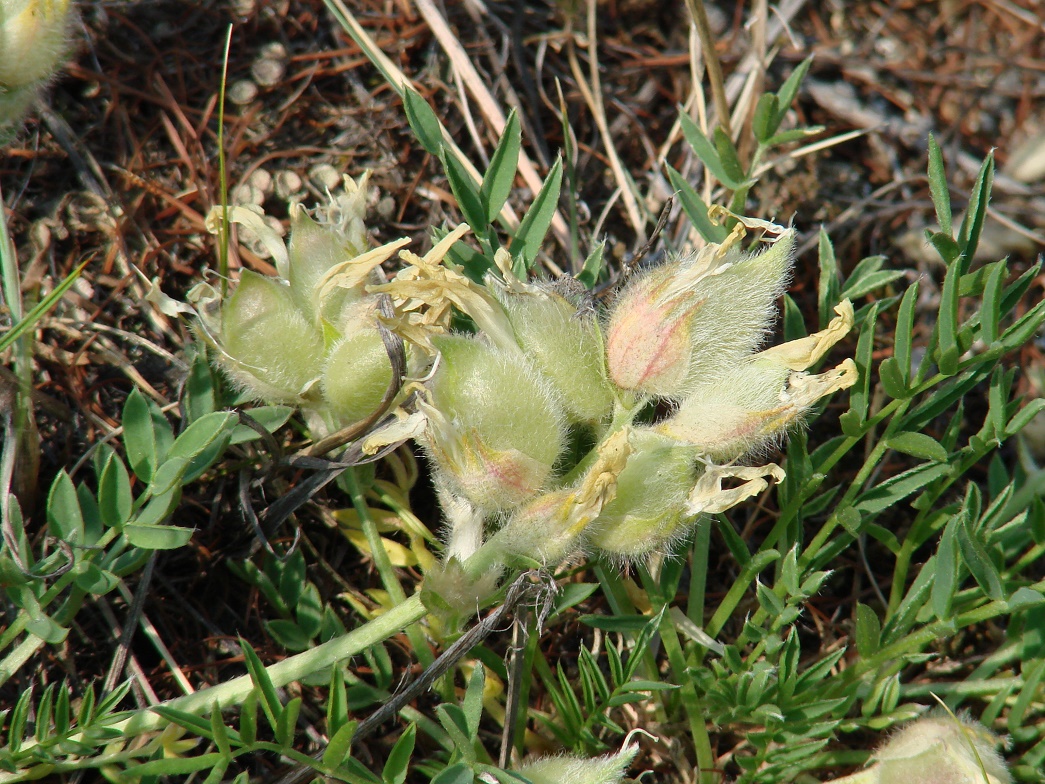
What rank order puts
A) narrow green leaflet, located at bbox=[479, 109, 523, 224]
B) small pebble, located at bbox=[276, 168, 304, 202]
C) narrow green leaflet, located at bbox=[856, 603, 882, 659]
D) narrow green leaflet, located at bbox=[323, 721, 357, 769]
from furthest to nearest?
small pebble, located at bbox=[276, 168, 304, 202] → narrow green leaflet, located at bbox=[479, 109, 523, 224] → narrow green leaflet, located at bbox=[856, 603, 882, 659] → narrow green leaflet, located at bbox=[323, 721, 357, 769]

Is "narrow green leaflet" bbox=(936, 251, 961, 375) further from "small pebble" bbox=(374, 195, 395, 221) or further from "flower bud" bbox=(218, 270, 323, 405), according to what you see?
"small pebble" bbox=(374, 195, 395, 221)

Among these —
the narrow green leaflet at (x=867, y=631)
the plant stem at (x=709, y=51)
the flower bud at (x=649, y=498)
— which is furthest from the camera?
the plant stem at (x=709, y=51)

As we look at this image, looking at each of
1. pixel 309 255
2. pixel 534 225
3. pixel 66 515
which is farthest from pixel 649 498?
pixel 66 515

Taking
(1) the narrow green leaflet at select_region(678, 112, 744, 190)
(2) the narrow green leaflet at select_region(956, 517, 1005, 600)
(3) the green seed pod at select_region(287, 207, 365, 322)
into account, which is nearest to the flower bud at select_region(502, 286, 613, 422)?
(3) the green seed pod at select_region(287, 207, 365, 322)

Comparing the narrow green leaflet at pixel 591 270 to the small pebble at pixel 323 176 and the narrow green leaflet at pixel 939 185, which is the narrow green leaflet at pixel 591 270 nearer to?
the narrow green leaflet at pixel 939 185

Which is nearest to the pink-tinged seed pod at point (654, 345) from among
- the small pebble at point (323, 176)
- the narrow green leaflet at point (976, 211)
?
the narrow green leaflet at point (976, 211)

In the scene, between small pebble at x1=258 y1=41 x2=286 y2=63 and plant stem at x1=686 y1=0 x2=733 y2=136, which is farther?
small pebble at x1=258 y1=41 x2=286 y2=63

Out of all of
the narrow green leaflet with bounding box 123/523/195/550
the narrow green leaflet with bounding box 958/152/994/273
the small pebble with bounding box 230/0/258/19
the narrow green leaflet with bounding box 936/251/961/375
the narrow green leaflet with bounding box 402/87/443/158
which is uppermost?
the small pebble with bounding box 230/0/258/19
